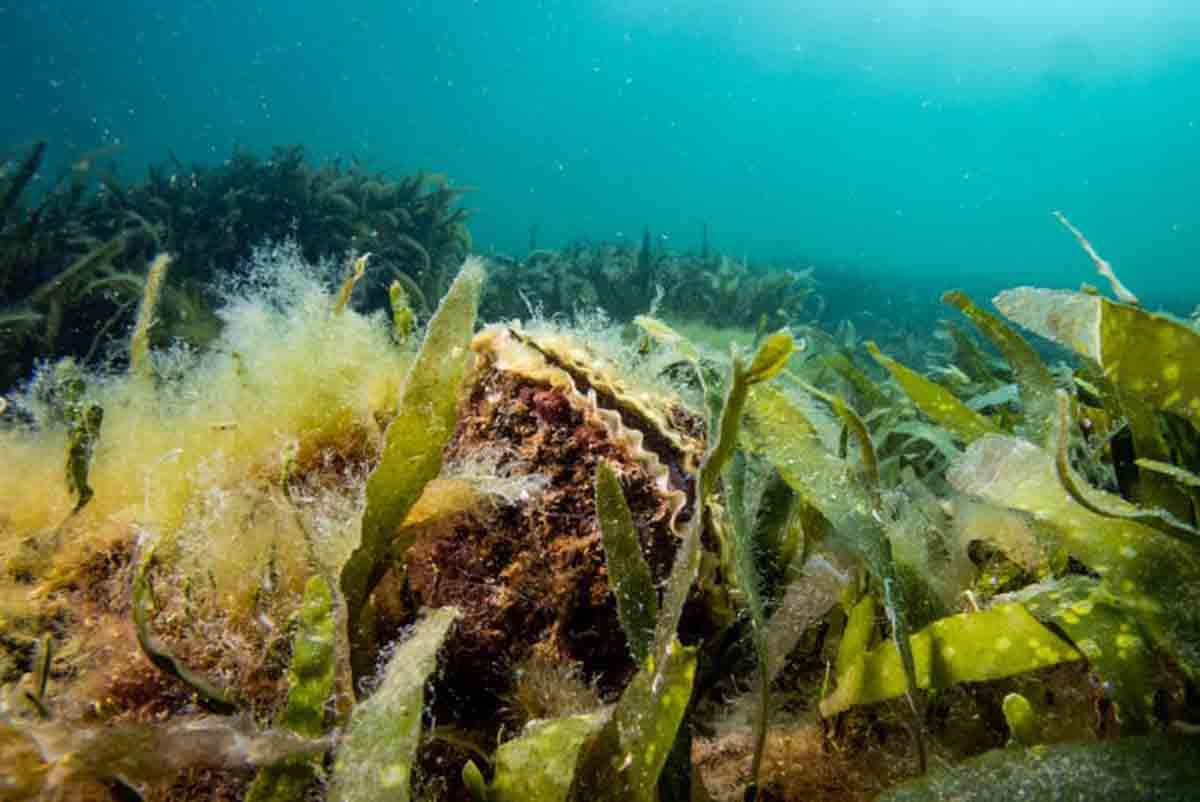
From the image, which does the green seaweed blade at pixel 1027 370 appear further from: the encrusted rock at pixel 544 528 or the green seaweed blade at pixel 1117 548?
the encrusted rock at pixel 544 528

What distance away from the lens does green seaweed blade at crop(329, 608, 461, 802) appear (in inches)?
32.2

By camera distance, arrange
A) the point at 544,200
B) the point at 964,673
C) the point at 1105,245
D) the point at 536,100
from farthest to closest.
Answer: the point at 536,100 < the point at 544,200 < the point at 1105,245 < the point at 964,673

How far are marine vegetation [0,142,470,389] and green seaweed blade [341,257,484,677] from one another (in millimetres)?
2488

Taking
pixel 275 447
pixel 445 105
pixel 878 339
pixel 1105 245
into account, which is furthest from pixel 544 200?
pixel 275 447

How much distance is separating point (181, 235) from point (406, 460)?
6.67 m

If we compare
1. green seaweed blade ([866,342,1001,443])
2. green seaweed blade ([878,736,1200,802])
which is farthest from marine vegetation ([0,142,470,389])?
green seaweed blade ([878,736,1200,802])

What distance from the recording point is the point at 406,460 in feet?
3.75

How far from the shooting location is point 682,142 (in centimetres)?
12162

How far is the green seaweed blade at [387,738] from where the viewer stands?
0.82 m

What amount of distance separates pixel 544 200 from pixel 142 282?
102 m

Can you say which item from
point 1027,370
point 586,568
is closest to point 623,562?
point 586,568

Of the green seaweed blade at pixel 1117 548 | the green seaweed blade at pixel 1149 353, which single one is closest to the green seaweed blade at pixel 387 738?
the green seaweed blade at pixel 1117 548

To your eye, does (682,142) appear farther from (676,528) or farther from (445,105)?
(676,528)

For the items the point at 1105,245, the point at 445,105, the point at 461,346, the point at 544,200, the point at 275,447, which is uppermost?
the point at 445,105
